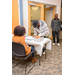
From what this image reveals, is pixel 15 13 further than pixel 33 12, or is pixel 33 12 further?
pixel 33 12

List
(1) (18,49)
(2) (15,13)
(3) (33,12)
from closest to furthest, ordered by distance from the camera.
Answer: (1) (18,49) → (2) (15,13) → (3) (33,12)

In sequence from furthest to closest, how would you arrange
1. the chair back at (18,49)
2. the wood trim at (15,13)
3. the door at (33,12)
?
the door at (33,12)
the wood trim at (15,13)
the chair back at (18,49)

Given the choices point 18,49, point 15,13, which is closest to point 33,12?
point 15,13

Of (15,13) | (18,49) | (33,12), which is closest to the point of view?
(18,49)

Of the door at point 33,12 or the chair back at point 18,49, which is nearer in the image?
the chair back at point 18,49

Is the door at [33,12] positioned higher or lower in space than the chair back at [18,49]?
higher

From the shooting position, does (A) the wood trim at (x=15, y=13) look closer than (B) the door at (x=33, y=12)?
Yes

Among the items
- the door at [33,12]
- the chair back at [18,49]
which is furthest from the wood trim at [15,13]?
the chair back at [18,49]

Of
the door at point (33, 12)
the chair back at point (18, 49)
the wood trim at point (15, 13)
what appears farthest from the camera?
the door at point (33, 12)

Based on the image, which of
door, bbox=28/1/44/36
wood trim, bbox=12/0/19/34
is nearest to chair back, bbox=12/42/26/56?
wood trim, bbox=12/0/19/34

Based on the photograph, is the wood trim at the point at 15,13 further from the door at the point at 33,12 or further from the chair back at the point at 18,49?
the chair back at the point at 18,49

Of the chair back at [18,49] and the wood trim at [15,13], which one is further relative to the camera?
the wood trim at [15,13]

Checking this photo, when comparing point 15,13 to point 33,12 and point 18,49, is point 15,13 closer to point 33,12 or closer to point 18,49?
point 33,12
